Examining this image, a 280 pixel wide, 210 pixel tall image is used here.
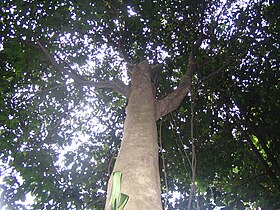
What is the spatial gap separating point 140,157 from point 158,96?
395 centimetres

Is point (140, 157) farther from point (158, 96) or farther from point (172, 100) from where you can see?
point (158, 96)

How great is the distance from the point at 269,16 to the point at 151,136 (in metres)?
4.53

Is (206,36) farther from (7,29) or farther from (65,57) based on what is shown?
(7,29)

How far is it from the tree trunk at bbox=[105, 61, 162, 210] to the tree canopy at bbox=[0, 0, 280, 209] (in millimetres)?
1547

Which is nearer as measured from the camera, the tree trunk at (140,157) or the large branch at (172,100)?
the tree trunk at (140,157)

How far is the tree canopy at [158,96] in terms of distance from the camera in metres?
4.24

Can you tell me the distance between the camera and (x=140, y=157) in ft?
6.40

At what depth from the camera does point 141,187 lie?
5.52 ft

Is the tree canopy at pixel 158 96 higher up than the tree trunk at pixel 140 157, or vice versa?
the tree canopy at pixel 158 96

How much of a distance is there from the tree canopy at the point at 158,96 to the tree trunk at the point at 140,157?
1547 mm

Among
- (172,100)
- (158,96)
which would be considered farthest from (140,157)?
(158,96)

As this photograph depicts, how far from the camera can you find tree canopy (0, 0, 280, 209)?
13.9 ft

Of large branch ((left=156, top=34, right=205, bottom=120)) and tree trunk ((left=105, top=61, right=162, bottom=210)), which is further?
large branch ((left=156, top=34, right=205, bottom=120))

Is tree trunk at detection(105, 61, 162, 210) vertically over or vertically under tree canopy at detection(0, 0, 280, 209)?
under
